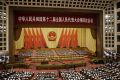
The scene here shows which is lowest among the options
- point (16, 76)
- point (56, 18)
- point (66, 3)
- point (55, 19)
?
point (16, 76)

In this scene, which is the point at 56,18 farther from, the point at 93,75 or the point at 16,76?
the point at 93,75

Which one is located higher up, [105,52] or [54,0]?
[54,0]

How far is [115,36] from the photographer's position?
72.1ft

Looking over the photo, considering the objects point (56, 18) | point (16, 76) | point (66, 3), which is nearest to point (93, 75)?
point (16, 76)

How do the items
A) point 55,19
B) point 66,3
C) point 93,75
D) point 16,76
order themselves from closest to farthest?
point 93,75
point 16,76
point 66,3
point 55,19

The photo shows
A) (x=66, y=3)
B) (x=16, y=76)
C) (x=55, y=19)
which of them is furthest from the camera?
(x=55, y=19)

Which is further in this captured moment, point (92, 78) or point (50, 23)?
point (50, 23)

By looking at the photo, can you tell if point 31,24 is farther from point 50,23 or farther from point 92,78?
point 92,78

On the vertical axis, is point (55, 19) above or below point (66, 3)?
below

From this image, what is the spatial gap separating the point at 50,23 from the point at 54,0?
260cm

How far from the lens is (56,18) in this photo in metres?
22.0

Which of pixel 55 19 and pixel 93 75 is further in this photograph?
pixel 55 19

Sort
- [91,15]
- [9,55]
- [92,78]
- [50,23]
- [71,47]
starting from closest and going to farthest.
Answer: [92,78] < [9,55] < [50,23] < [91,15] < [71,47]

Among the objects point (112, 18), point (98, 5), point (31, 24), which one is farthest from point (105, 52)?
point (31, 24)
